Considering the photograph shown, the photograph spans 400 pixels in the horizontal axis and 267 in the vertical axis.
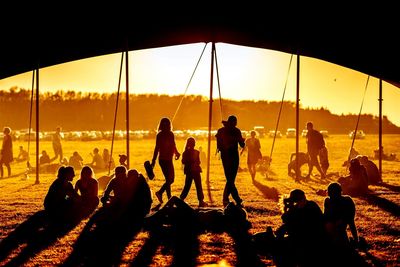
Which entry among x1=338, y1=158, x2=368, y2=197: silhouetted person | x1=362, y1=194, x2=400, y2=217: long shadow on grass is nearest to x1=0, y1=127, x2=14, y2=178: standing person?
x1=338, y1=158, x2=368, y2=197: silhouetted person

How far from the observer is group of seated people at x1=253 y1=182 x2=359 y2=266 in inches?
279

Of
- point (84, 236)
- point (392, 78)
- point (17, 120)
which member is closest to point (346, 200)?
point (84, 236)

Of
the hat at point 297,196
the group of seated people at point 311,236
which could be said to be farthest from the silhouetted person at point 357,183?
the hat at point 297,196

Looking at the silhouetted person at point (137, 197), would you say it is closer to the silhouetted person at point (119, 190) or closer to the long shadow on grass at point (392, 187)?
the silhouetted person at point (119, 190)

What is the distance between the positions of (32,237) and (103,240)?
1256mm

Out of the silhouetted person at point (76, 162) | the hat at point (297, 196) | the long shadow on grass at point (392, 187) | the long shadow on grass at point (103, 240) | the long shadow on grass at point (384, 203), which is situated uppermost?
the hat at point (297, 196)

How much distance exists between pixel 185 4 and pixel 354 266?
6342mm

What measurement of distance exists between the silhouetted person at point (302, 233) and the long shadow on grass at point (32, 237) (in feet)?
11.8

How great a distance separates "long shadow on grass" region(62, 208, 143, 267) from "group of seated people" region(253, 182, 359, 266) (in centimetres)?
215

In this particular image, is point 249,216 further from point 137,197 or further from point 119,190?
point 119,190

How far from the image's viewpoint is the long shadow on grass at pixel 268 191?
13332 mm

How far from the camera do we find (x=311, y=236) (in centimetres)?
715

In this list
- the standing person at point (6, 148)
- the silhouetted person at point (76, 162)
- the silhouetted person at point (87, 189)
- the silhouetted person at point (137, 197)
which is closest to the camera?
the silhouetted person at point (137, 197)

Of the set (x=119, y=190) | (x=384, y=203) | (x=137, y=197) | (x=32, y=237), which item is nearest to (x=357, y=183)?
(x=384, y=203)
